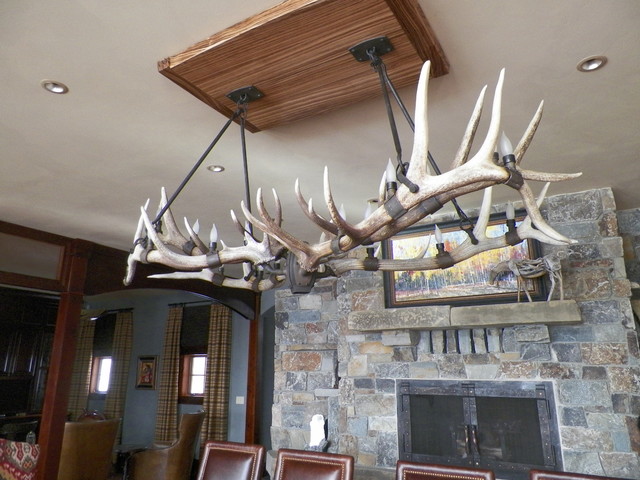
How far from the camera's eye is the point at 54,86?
6.85 feet

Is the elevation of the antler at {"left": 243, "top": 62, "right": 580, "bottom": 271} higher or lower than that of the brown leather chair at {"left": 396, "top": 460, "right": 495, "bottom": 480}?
higher

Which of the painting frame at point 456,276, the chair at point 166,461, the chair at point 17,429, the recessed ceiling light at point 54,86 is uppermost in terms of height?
the recessed ceiling light at point 54,86

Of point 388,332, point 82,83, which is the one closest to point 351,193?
point 388,332

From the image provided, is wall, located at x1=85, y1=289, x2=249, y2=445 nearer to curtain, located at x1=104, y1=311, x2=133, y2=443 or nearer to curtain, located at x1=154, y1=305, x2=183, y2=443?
curtain, located at x1=104, y1=311, x2=133, y2=443

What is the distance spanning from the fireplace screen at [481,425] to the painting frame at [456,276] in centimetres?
63

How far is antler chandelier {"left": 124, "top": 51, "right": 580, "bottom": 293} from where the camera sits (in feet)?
3.96

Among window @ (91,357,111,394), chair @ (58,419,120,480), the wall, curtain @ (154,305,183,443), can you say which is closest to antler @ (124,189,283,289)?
chair @ (58,419,120,480)

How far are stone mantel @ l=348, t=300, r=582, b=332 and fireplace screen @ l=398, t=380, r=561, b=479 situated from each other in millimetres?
491

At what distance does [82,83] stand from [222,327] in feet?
17.4

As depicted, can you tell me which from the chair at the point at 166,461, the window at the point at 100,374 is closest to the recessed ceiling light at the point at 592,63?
the chair at the point at 166,461

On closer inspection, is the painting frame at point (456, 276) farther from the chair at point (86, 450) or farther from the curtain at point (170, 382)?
the curtain at point (170, 382)

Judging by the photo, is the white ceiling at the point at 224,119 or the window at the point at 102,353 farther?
the window at the point at 102,353

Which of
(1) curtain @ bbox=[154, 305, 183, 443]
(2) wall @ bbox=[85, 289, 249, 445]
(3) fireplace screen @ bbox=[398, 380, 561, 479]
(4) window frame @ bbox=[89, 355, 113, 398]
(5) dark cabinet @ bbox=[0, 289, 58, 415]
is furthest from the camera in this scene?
(4) window frame @ bbox=[89, 355, 113, 398]

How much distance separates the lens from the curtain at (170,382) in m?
7.05
